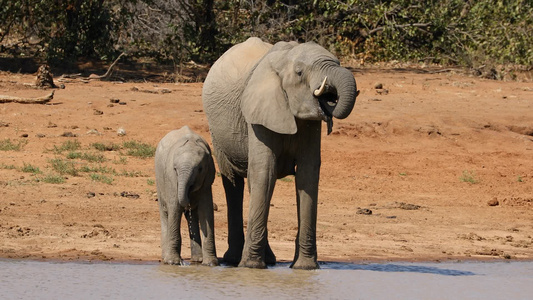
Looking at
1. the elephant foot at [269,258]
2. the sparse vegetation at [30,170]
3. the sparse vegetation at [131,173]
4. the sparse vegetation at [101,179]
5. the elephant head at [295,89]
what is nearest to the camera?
the elephant head at [295,89]

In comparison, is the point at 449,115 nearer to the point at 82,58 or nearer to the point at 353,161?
the point at 353,161

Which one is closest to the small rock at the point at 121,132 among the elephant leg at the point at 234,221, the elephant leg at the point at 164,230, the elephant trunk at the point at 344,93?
the elephant leg at the point at 234,221

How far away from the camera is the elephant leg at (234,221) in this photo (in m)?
9.01

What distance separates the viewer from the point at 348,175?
1355cm

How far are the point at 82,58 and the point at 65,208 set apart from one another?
863 centimetres

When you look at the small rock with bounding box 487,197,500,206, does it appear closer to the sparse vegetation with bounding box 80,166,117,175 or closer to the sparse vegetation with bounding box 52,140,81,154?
the sparse vegetation with bounding box 80,166,117,175

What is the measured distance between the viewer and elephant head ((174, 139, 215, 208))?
8.18 metres

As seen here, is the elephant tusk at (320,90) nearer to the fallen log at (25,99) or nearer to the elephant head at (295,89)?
the elephant head at (295,89)

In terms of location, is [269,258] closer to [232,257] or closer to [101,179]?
[232,257]

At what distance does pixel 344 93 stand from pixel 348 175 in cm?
647

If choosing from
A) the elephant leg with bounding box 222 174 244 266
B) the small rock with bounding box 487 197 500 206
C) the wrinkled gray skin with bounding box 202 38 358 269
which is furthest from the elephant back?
the small rock with bounding box 487 197 500 206

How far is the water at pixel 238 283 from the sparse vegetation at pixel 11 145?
4556 mm

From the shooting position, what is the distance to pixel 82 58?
18.9m

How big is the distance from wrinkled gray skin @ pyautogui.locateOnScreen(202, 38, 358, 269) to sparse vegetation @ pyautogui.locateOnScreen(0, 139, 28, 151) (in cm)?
483
